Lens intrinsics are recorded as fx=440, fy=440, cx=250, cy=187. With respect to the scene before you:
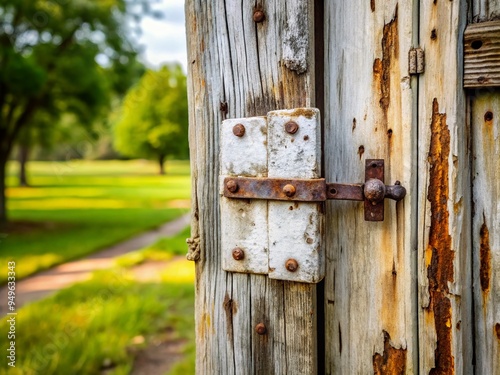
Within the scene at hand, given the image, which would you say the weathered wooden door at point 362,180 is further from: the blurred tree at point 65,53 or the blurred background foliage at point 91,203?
the blurred tree at point 65,53

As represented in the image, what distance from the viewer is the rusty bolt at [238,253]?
1.06m

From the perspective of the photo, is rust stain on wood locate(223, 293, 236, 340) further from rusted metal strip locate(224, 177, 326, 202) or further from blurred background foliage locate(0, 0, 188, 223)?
blurred background foliage locate(0, 0, 188, 223)

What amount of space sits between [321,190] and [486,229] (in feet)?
1.28

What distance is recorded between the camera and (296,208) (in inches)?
39.2

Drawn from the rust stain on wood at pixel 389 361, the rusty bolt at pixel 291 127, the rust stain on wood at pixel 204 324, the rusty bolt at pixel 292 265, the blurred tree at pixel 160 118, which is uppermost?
the blurred tree at pixel 160 118

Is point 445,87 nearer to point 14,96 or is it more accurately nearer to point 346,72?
point 346,72

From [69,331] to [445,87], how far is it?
4.19 meters

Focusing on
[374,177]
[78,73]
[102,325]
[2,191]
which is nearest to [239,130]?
[374,177]

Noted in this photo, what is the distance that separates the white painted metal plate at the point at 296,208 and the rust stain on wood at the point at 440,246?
0.81ft

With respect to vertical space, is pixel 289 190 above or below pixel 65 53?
below

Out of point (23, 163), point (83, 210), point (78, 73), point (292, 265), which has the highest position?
point (78, 73)

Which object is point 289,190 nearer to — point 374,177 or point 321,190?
point 321,190

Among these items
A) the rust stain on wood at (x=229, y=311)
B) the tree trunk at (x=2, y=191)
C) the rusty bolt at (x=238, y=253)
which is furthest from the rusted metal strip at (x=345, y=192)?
the tree trunk at (x=2, y=191)

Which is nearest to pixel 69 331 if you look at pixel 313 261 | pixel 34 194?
pixel 313 261
